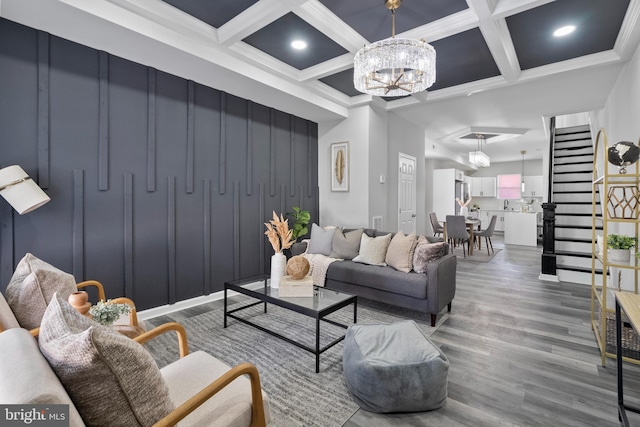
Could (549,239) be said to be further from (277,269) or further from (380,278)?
(277,269)

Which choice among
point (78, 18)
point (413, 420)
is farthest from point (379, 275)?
point (78, 18)

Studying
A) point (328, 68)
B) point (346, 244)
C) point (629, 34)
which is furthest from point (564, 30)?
point (346, 244)

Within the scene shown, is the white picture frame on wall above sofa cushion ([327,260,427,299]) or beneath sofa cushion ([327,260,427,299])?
above

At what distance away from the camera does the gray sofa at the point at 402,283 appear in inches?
121

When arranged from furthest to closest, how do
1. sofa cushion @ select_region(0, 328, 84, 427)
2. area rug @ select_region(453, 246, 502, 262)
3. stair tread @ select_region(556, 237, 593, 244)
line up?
area rug @ select_region(453, 246, 502, 262) → stair tread @ select_region(556, 237, 593, 244) → sofa cushion @ select_region(0, 328, 84, 427)

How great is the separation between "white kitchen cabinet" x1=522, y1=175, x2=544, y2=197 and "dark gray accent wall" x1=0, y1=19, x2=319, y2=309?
1012 cm

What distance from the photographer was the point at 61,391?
32.1 inches

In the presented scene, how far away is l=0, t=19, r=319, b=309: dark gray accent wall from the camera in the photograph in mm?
2578

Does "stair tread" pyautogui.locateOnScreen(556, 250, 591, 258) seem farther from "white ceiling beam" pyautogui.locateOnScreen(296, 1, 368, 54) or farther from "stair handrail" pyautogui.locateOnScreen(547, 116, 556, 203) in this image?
"white ceiling beam" pyautogui.locateOnScreen(296, 1, 368, 54)

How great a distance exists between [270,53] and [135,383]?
11.5 ft

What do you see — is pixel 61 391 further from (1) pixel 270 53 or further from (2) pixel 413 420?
(1) pixel 270 53

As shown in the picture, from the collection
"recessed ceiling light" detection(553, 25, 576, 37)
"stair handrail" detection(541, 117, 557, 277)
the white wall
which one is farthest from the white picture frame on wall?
"stair handrail" detection(541, 117, 557, 277)

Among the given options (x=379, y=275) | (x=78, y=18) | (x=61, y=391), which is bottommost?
(x=379, y=275)

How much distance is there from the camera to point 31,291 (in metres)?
1.72
